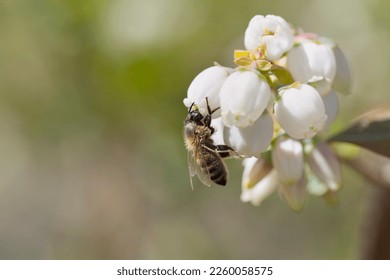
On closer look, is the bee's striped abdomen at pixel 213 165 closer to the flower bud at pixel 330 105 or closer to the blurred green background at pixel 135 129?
the flower bud at pixel 330 105

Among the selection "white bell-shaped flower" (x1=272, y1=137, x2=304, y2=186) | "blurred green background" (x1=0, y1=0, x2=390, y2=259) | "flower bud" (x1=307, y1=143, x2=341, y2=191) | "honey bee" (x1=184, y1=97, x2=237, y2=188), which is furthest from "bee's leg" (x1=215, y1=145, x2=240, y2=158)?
"blurred green background" (x1=0, y1=0, x2=390, y2=259)

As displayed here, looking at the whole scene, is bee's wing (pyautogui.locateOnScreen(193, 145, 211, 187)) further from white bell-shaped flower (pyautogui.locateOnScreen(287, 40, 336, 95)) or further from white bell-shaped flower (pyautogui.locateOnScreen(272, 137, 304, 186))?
white bell-shaped flower (pyautogui.locateOnScreen(287, 40, 336, 95))

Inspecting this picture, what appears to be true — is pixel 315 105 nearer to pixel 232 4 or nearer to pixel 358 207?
pixel 232 4

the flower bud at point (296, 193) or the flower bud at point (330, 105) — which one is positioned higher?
the flower bud at point (330, 105)

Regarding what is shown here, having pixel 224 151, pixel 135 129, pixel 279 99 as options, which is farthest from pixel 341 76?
pixel 135 129

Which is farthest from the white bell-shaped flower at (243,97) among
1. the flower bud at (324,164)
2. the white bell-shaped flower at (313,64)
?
the flower bud at (324,164)
